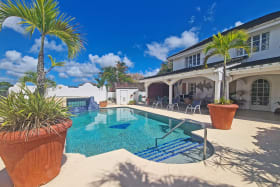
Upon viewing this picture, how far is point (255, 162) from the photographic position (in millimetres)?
2729

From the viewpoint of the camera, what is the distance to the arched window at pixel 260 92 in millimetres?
8859

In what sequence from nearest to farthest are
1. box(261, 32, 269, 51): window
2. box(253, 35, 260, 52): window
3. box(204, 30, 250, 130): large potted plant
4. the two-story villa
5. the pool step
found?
1. the pool step
2. box(204, 30, 250, 130): large potted plant
3. the two-story villa
4. box(261, 32, 269, 51): window
5. box(253, 35, 260, 52): window

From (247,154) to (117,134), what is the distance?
195 inches

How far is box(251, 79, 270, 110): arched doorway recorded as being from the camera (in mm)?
8859

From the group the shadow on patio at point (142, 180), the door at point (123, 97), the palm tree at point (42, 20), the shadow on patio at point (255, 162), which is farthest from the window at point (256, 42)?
the door at point (123, 97)

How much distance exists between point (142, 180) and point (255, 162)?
2.75m

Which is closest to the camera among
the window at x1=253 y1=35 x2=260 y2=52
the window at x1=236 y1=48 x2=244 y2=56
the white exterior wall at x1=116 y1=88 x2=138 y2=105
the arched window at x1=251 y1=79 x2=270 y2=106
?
the window at x1=253 y1=35 x2=260 y2=52

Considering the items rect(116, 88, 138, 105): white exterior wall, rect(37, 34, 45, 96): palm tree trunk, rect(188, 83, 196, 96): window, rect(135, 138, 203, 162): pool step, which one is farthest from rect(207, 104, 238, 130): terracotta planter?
rect(116, 88, 138, 105): white exterior wall

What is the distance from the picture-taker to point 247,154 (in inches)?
122

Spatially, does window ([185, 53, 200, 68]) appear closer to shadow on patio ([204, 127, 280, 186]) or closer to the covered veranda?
the covered veranda

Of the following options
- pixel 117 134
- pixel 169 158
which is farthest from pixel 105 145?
pixel 169 158

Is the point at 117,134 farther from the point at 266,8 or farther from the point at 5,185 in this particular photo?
the point at 266,8

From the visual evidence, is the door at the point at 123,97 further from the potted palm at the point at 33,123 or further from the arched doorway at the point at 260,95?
the potted palm at the point at 33,123

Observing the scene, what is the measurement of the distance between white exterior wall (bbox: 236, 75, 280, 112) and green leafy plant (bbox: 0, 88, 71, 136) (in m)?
12.9
